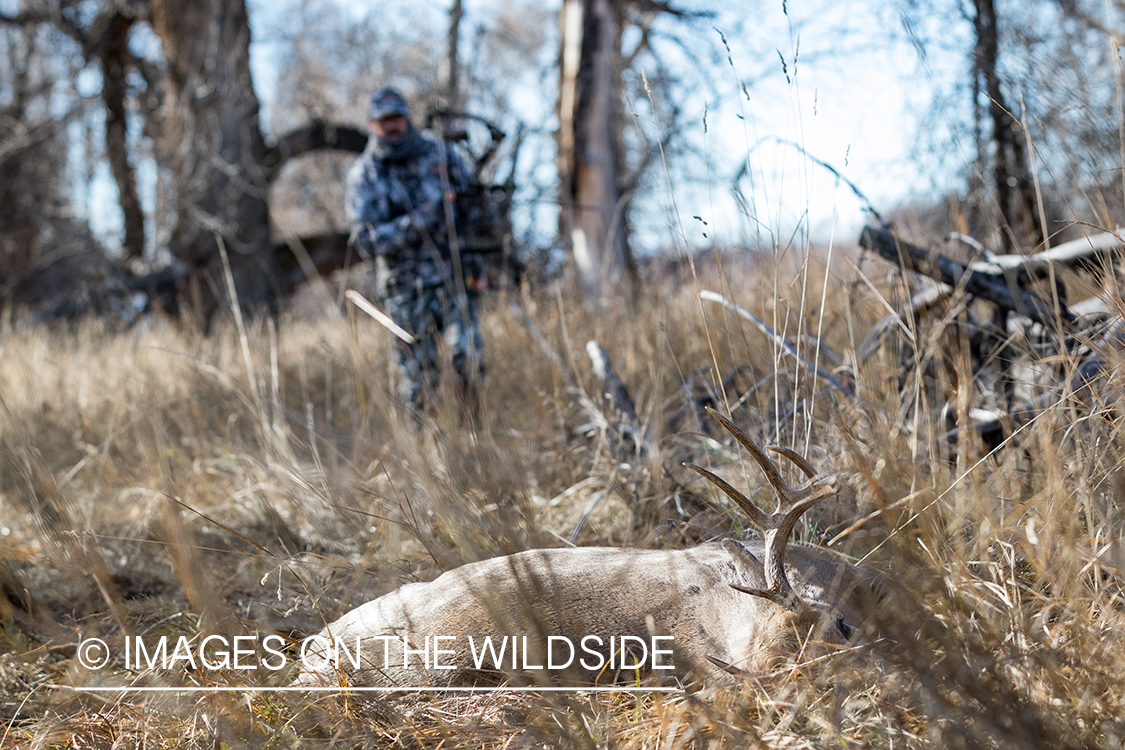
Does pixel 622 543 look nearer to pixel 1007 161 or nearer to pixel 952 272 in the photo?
pixel 952 272

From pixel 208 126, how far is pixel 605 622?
9266mm

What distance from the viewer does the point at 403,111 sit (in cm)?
467

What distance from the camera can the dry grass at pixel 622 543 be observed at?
1202 mm

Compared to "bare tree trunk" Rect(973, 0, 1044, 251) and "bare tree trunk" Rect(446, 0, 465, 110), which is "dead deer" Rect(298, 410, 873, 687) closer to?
"bare tree trunk" Rect(973, 0, 1044, 251)

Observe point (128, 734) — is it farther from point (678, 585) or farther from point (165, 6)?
point (165, 6)

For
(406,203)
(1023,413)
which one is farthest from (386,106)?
(1023,413)

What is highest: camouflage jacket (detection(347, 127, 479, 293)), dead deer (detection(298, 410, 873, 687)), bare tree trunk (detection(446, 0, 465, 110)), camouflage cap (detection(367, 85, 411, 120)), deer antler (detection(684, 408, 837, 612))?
bare tree trunk (detection(446, 0, 465, 110))

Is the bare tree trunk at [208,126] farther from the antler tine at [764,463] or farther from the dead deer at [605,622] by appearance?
the antler tine at [764,463]

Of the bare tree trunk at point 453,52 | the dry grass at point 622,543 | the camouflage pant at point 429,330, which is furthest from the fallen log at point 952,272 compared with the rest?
the bare tree trunk at point 453,52

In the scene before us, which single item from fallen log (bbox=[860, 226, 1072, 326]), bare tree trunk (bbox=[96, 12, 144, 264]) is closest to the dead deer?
fallen log (bbox=[860, 226, 1072, 326])

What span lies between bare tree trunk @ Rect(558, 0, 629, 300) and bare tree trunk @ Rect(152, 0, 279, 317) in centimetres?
427

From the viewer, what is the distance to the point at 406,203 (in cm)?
481

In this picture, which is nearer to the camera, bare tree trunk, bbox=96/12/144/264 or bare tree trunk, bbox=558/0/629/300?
bare tree trunk, bbox=558/0/629/300

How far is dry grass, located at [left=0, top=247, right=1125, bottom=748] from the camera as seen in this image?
120 cm
